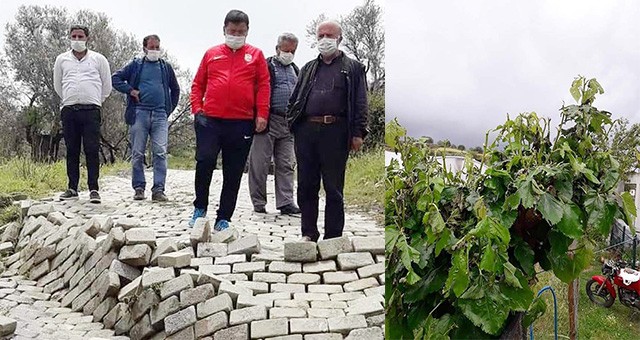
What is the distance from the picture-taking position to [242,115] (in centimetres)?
154

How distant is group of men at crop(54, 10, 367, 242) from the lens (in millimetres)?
1524

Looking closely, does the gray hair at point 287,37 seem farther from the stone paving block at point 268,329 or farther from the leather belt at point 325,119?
the stone paving block at point 268,329

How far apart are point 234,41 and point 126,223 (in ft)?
1.58

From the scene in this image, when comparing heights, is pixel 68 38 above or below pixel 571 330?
above

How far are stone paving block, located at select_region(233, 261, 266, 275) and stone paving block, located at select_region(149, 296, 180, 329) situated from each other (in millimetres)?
150

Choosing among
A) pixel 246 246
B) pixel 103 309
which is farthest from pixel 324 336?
pixel 103 309

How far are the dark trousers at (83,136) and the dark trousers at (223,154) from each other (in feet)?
0.80

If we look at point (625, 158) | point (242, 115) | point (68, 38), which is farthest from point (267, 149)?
point (625, 158)

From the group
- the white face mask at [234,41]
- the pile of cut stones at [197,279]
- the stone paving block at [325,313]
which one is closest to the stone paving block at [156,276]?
the pile of cut stones at [197,279]

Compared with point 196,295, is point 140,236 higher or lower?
higher

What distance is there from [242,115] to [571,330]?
113 cm

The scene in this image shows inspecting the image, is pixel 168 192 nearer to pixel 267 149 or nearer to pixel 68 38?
pixel 267 149

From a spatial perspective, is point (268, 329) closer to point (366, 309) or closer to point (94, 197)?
point (366, 309)

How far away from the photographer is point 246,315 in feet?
4.69
